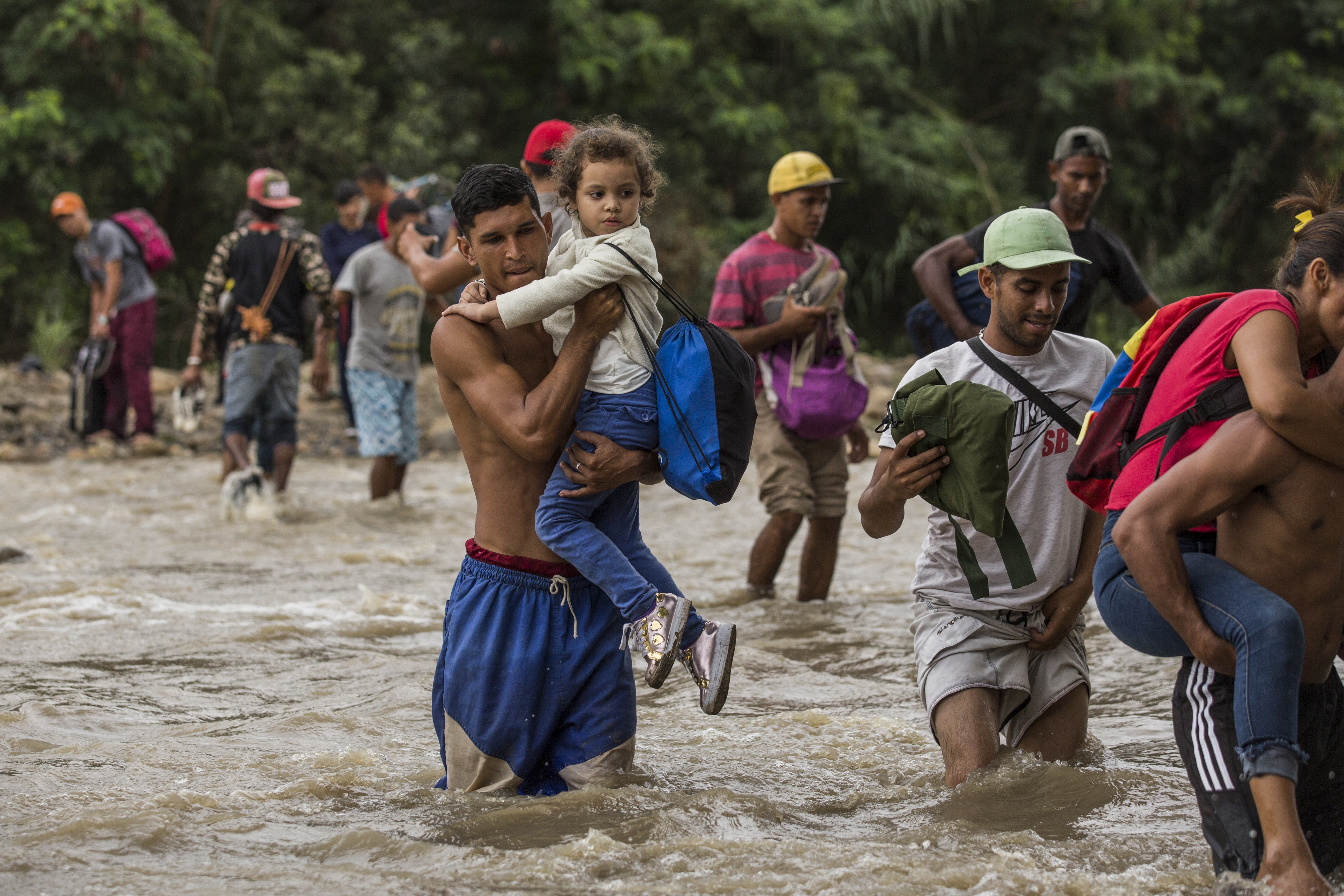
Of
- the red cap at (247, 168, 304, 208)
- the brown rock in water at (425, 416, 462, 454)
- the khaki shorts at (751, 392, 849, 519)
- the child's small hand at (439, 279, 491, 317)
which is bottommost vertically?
the brown rock in water at (425, 416, 462, 454)

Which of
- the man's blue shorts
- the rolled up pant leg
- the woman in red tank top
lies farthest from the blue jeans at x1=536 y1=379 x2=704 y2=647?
the woman in red tank top

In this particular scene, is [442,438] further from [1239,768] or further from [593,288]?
[1239,768]

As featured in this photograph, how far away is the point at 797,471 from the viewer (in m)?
6.11

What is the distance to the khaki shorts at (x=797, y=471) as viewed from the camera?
20.0ft

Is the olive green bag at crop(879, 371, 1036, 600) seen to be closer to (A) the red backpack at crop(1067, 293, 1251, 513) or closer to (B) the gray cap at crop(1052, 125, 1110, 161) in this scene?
(A) the red backpack at crop(1067, 293, 1251, 513)

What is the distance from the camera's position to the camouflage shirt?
883 centimetres

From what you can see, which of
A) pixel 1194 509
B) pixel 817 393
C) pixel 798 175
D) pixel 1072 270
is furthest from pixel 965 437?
pixel 798 175

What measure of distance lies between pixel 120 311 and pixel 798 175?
25.5 feet

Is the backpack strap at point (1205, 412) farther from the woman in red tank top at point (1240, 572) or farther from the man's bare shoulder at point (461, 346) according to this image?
the man's bare shoulder at point (461, 346)

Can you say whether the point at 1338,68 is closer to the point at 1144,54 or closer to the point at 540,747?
the point at 1144,54

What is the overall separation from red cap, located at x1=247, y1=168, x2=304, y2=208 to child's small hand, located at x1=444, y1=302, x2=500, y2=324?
19.3 ft

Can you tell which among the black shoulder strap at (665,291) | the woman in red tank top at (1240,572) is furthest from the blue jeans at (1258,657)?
the black shoulder strap at (665,291)

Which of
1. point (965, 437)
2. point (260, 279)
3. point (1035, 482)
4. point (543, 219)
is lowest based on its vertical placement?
point (1035, 482)

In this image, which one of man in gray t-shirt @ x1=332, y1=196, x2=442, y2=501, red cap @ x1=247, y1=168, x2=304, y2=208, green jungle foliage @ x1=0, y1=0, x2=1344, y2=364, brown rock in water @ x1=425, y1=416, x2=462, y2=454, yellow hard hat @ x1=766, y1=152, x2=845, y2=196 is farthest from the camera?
green jungle foliage @ x1=0, y1=0, x2=1344, y2=364
